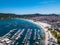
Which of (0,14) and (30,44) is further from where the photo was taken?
(0,14)

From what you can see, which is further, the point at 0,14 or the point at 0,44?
the point at 0,14

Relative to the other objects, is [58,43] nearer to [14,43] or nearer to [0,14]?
[14,43]

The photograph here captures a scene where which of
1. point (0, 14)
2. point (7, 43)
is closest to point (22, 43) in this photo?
point (7, 43)

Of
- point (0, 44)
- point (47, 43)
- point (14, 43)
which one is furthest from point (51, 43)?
point (0, 44)

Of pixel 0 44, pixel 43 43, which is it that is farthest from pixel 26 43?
pixel 0 44

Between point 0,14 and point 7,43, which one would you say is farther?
point 0,14

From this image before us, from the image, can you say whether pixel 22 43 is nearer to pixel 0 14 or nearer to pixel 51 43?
pixel 51 43

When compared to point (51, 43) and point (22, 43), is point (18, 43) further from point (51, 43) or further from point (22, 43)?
point (51, 43)
